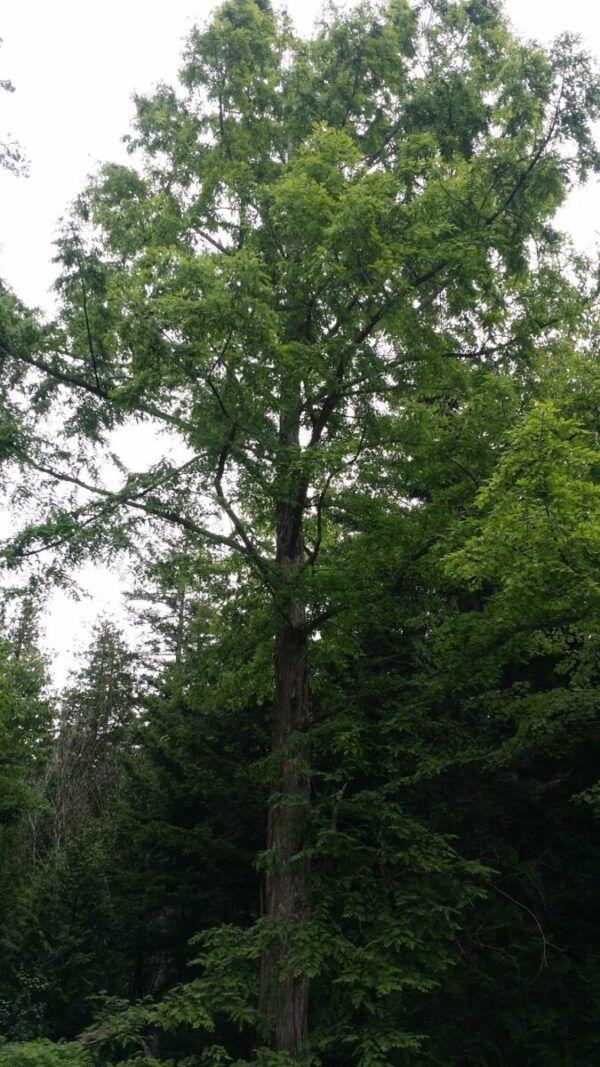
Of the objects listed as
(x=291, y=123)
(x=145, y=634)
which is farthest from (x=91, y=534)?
(x=145, y=634)

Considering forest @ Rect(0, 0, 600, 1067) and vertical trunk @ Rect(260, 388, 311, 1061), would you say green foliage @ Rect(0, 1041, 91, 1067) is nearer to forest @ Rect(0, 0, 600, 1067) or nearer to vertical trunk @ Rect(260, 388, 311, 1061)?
forest @ Rect(0, 0, 600, 1067)

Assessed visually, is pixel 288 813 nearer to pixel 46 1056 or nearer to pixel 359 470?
pixel 46 1056

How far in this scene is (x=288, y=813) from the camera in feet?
25.5

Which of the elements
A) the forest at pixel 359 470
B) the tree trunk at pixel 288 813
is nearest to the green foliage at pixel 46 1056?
the forest at pixel 359 470

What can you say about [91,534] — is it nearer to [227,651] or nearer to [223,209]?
[227,651]

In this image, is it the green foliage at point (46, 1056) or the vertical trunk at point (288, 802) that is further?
the vertical trunk at point (288, 802)

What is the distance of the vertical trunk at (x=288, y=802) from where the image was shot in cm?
716

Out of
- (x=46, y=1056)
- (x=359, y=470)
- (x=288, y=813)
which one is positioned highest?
(x=359, y=470)

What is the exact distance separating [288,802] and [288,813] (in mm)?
342

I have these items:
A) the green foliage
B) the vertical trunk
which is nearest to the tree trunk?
the vertical trunk

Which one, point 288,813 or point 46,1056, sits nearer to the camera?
point 46,1056

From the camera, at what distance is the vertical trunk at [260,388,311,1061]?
716 cm

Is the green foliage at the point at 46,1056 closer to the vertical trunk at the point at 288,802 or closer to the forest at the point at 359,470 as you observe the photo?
the forest at the point at 359,470

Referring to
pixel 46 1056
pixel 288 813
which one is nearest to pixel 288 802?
pixel 288 813
